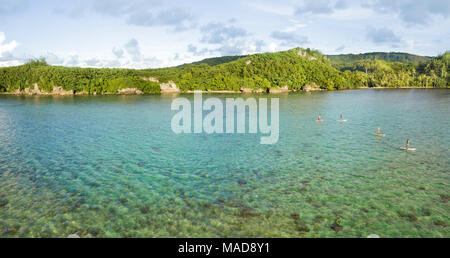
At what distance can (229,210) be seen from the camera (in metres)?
14.5

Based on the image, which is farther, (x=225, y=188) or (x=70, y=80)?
(x=70, y=80)

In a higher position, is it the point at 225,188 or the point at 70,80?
the point at 70,80

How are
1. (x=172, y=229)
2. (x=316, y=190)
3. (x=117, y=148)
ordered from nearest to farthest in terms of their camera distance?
(x=172, y=229) < (x=316, y=190) < (x=117, y=148)

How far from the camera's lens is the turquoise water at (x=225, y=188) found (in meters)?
12.9

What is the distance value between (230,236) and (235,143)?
19385mm

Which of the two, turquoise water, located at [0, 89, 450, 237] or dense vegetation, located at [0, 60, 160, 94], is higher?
dense vegetation, located at [0, 60, 160, 94]

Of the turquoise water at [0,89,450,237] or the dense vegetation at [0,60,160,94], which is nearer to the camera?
the turquoise water at [0,89,450,237]

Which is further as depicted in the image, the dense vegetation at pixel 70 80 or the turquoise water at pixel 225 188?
the dense vegetation at pixel 70 80

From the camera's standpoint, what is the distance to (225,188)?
1756 cm

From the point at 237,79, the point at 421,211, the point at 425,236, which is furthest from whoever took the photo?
the point at 237,79

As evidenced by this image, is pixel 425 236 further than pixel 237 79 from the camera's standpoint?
No

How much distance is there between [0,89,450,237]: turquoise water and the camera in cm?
1293
